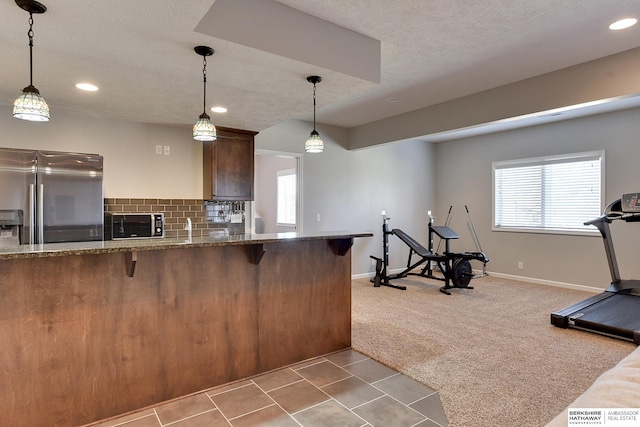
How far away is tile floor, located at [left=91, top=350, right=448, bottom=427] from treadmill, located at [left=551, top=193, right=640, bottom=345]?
238 centimetres

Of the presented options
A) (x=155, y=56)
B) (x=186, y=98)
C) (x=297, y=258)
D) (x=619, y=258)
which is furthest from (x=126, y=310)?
(x=619, y=258)

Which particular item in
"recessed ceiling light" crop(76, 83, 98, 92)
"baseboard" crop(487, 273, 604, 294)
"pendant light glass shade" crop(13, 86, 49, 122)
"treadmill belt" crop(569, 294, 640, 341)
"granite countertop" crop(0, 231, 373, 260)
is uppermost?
"recessed ceiling light" crop(76, 83, 98, 92)

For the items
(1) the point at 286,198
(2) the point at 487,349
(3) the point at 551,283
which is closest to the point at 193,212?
(1) the point at 286,198

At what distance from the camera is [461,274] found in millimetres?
5738

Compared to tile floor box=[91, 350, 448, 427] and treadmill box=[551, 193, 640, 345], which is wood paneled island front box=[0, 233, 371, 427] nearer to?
tile floor box=[91, 350, 448, 427]

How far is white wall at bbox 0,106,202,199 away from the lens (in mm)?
3904

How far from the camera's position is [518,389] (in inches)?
103

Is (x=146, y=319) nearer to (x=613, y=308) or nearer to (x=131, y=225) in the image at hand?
(x=131, y=225)

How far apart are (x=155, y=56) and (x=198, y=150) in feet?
8.04

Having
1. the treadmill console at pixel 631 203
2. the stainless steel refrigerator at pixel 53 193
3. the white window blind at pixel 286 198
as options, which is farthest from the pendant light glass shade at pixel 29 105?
the white window blind at pixel 286 198

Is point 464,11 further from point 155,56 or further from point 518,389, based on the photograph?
point 518,389

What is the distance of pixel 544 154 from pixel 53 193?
707 centimetres

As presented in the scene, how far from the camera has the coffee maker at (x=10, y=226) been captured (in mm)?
3342

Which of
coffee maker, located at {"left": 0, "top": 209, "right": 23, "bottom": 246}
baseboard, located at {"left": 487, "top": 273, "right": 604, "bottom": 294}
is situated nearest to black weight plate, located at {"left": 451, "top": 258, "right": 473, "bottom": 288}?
baseboard, located at {"left": 487, "top": 273, "right": 604, "bottom": 294}
